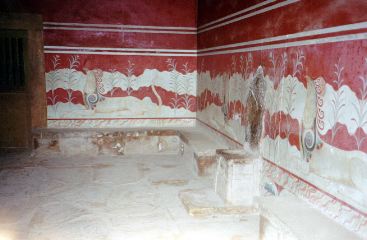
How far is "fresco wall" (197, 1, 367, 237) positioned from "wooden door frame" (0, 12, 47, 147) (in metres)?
2.90

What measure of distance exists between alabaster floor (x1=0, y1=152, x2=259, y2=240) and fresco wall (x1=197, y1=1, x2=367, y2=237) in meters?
0.72

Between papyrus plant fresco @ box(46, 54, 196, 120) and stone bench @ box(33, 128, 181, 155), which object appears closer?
stone bench @ box(33, 128, 181, 155)

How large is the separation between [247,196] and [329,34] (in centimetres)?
153

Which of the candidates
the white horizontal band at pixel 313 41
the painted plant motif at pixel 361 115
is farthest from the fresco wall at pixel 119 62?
the painted plant motif at pixel 361 115

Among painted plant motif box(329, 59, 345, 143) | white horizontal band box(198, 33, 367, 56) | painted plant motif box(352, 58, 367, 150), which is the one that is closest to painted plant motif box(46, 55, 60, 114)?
white horizontal band box(198, 33, 367, 56)

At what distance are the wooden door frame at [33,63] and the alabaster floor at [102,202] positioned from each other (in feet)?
2.35

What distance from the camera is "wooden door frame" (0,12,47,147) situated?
520 cm

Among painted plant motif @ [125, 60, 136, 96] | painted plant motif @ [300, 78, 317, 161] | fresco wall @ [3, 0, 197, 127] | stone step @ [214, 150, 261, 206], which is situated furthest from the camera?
painted plant motif @ [125, 60, 136, 96]

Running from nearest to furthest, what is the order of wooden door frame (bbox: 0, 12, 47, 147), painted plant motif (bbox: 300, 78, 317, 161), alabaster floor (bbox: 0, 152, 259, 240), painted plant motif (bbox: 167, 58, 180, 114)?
painted plant motif (bbox: 300, 78, 317, 161), alabaster floor (bbox: 0, 152, 259, 240), wooden door frame (bbox: 0, 12, 47, 147), painted plant motif (bbox: 167, 58, 180, 114)

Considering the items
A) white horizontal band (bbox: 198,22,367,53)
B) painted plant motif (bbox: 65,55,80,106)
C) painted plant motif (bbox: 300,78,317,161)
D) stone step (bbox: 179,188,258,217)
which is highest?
white horizontal band (bbox: 198,22,367,53)

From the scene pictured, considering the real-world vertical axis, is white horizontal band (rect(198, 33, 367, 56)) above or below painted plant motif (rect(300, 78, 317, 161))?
above

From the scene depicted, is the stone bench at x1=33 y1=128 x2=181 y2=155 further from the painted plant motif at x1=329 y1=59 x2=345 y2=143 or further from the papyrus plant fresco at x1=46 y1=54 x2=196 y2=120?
the painted plant motif at x1=329 y1=59 x2=345 y2=143

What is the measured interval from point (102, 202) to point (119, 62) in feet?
8.95

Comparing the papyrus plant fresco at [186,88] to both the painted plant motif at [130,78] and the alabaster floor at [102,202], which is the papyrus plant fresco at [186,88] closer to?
the painted plant motif at [130,78]
